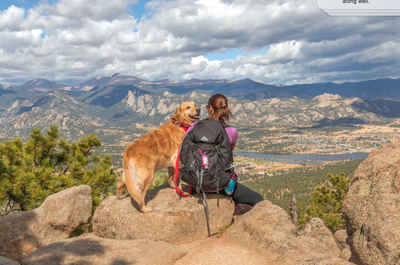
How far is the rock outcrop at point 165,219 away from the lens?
24.2 feet

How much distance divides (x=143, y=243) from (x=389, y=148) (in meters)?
6.54

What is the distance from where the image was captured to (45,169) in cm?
1175

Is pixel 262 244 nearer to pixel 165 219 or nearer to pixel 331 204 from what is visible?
pixel 165 219

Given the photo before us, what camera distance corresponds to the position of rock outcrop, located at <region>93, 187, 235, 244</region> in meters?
7.38

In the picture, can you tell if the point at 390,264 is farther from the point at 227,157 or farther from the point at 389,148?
the point at 227,157

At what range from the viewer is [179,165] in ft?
26.6

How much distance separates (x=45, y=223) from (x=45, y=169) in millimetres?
4390

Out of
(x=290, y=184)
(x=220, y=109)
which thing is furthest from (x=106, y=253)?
(x=290, y=184)

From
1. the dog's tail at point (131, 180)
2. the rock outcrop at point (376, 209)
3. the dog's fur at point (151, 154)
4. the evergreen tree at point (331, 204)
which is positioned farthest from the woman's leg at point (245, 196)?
the evergreen tree at point (331, 204)

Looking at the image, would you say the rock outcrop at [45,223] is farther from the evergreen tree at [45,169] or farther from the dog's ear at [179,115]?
the dog's ear at [179,115]

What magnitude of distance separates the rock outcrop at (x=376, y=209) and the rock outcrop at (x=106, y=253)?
4004 millimetres

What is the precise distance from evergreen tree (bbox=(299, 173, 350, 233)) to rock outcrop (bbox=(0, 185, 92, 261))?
23.2 metres

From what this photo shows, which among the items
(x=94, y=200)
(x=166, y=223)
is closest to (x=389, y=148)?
(x=166, y=223)

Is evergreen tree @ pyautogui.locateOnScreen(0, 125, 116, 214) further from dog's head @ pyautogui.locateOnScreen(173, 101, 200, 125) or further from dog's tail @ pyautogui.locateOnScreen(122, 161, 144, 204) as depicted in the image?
dog's head @ pyautogui.locateOnScreen(173, 101, 200, 125)
